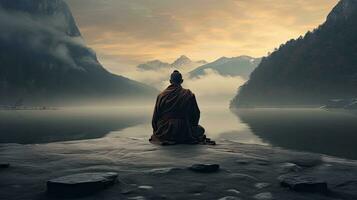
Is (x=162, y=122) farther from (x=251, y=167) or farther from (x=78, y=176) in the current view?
(x=78, y=176)

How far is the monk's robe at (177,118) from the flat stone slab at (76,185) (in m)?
7.70

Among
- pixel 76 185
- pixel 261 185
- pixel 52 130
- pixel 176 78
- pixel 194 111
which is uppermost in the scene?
pixel 176 78

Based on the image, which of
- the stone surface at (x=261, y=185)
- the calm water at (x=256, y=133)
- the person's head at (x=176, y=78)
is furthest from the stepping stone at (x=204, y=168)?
the calm water at (x=256, y=133)

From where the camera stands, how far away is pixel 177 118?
1767 cm

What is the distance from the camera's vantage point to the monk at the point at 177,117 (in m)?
17.5

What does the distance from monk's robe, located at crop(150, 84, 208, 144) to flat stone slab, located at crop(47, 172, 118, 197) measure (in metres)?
7.70

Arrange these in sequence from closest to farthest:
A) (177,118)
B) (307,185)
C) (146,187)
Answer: (146,187) < (307,185) < (177,118)

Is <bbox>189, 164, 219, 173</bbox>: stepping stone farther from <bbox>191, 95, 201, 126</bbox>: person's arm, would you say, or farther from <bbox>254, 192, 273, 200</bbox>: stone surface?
<bbox>191, 95, 201, 126</bbox>: person's arm

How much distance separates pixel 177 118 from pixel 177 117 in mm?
52

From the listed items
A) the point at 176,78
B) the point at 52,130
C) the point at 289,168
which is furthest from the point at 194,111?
the point at 52,130

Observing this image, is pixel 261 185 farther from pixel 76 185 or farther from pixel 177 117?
pixel 177 117

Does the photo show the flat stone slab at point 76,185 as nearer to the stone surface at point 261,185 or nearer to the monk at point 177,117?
the stone surface at point 261,185

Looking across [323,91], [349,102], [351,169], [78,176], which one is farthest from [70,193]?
A: [323,91]

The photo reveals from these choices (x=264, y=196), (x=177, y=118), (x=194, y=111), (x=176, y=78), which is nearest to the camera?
(x=264, y=196)
